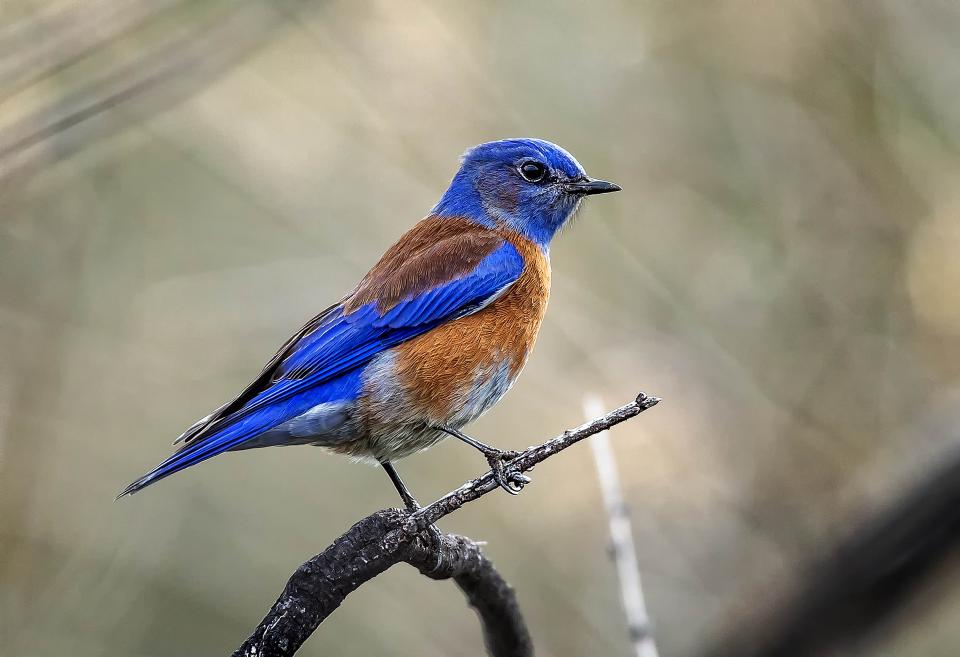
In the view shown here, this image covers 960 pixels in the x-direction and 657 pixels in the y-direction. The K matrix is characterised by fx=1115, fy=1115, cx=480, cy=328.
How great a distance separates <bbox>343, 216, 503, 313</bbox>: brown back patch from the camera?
177 inches

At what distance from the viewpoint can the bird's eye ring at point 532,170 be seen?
5238 mm

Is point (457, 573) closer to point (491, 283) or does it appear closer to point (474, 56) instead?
point (491, 283)

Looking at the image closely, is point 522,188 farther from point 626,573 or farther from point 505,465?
point 626,573

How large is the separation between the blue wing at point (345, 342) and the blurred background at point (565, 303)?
1.55 meters

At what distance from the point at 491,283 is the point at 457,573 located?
1.57m

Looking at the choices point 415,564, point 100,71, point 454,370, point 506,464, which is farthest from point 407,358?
point 100,71

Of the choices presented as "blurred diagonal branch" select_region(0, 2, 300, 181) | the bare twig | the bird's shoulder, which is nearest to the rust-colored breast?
the bird's shoulder

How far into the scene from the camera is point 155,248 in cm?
706

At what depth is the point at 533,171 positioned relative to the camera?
5.27 meters

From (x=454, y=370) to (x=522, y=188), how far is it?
4.26 feet

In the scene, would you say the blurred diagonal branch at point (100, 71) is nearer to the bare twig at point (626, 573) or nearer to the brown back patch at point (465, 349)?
the brown back patch at point (465, 349)

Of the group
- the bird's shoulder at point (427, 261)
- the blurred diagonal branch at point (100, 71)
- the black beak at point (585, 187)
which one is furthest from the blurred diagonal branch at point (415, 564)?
the black beak at point (585, 187)

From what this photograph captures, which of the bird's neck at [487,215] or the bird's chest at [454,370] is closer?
the bird's chest at [454,370]

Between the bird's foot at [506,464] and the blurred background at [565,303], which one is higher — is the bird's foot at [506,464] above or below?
below
